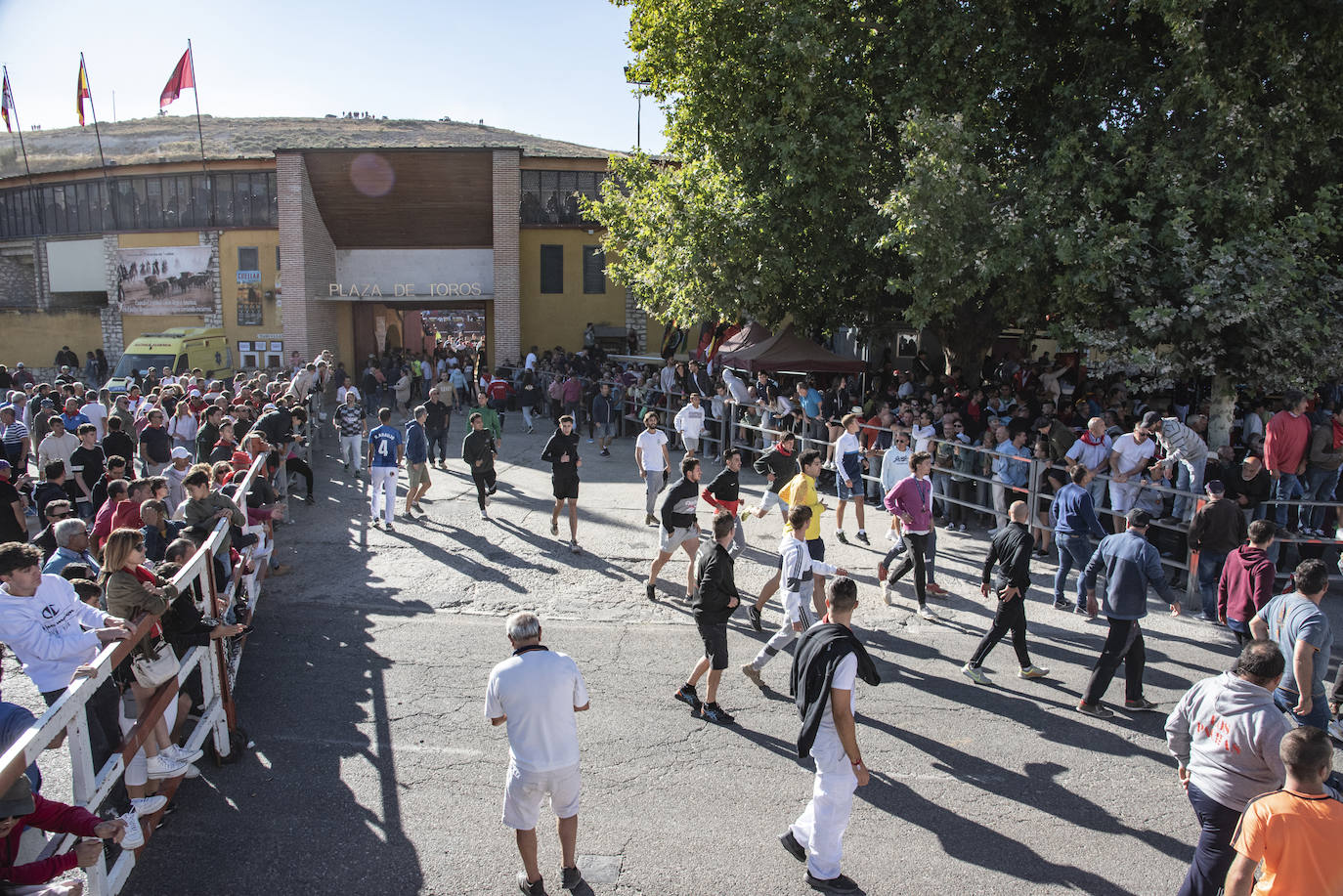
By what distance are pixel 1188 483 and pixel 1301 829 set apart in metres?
8.19

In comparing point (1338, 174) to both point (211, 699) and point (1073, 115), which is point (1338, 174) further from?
point (211, 699)

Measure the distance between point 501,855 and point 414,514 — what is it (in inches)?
340

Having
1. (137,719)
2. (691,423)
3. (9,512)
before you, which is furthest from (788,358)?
(137,719)

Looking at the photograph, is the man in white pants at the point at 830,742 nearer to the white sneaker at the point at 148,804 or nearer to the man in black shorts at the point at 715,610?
the man in black shorts at the point at 715,610

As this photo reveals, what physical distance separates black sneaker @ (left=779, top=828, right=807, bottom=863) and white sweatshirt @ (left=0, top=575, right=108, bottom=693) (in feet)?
13.1

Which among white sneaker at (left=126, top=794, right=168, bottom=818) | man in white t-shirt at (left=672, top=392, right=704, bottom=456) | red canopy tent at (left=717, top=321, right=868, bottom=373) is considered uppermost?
red canopy tent at (left=717, top=321, right=868, bottom=373)

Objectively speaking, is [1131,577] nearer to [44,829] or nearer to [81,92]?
[44,829]

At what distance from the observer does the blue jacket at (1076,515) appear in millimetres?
9258

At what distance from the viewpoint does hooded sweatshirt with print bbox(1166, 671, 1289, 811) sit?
436 cm

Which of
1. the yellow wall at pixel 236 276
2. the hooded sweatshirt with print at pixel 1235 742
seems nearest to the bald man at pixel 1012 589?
the hooded sweatshirt with print at pixel 1235 742

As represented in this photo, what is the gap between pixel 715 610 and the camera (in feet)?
22.2

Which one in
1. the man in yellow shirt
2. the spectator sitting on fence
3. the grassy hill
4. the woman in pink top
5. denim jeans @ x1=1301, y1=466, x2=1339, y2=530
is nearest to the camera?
the spectator sitting on fence

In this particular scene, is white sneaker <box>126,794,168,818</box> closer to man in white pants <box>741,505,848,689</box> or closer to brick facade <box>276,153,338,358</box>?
man in white pants <box>741,505,848,689</box>

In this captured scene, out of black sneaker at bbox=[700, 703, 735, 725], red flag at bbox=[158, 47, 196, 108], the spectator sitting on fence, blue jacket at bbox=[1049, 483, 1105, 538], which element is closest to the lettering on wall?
red flag at bbox=[158, 47, 196, 108]
